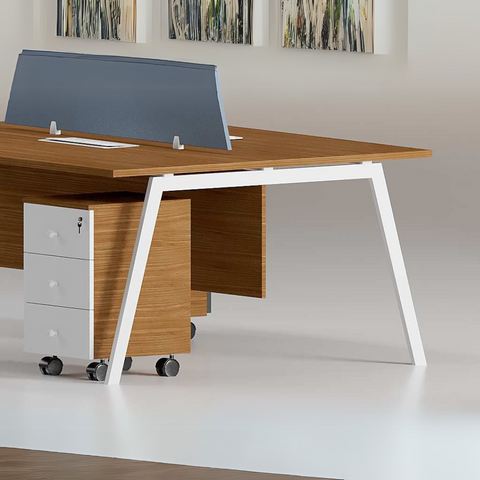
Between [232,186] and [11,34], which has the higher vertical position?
[11,34]

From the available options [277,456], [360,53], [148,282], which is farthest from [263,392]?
[360,53]

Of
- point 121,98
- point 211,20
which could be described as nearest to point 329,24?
point 211,20

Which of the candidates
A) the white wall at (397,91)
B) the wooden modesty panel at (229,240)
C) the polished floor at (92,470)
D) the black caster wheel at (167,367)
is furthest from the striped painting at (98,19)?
the polished floor at (92,470)

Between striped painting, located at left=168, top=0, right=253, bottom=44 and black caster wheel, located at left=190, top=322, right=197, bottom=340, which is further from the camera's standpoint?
striped painting, located at left=168, top=0, right=253, bottom=44

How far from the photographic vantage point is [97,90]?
7012 mm

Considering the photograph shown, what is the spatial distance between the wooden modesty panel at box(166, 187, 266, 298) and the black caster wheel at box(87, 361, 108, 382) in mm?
703

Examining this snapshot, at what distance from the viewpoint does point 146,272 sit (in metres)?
6.10

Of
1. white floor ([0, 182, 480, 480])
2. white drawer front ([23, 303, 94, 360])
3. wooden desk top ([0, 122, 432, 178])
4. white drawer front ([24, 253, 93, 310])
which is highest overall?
wooden desk top ([0, 122, 432, 178])

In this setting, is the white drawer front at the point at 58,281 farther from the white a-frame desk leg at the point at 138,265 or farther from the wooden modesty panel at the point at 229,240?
the wooden modesty panel at the point at 229,240

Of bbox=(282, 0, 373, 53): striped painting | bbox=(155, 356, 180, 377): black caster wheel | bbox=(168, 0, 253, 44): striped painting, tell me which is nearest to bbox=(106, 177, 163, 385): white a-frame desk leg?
bbox=(155, 356, 180, 377): black caster wheel

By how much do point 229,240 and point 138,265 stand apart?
0.71 meters

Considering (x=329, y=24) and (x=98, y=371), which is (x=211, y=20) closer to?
(x=329, y=24)

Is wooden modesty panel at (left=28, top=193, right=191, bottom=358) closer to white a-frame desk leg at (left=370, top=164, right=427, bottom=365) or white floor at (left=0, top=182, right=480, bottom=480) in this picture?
white floor at (left=0, top=182, right=480, bottom=480)

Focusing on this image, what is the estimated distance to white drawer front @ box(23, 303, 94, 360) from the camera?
19.8 ft
